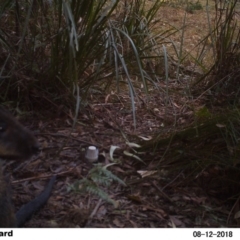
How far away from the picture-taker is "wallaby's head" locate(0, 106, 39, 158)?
3059mm

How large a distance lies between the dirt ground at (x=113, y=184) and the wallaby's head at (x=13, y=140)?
8.4 inches

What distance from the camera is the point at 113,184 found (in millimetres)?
3441

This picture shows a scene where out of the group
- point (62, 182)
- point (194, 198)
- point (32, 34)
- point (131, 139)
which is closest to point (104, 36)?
point (32, 34)

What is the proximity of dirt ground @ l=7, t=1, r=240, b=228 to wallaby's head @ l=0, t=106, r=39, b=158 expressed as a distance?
0.21 m

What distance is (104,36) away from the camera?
399 cm

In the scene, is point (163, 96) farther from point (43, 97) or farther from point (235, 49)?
point (43, 97)

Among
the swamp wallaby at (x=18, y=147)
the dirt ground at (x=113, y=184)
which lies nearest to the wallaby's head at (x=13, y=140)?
the swamp wallaby at (x=18, y=147)

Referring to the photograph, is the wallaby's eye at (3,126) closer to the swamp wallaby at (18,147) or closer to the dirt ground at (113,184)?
the swamp wallaby at (18,147)

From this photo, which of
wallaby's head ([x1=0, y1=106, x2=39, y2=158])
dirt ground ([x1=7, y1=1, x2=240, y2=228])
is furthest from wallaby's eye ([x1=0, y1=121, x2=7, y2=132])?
dirt ground ([x1=7, y1=1, x2=240, y2=228])

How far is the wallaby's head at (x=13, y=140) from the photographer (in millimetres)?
3059

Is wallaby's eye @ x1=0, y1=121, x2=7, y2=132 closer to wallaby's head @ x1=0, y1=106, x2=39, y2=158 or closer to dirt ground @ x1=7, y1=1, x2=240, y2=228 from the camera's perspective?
wallaby's head @ x1=0, y1=106, x2=39, y2=158

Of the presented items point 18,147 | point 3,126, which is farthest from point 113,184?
point 3,126

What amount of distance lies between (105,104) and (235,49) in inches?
50.9

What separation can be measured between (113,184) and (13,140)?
29.7 inches
